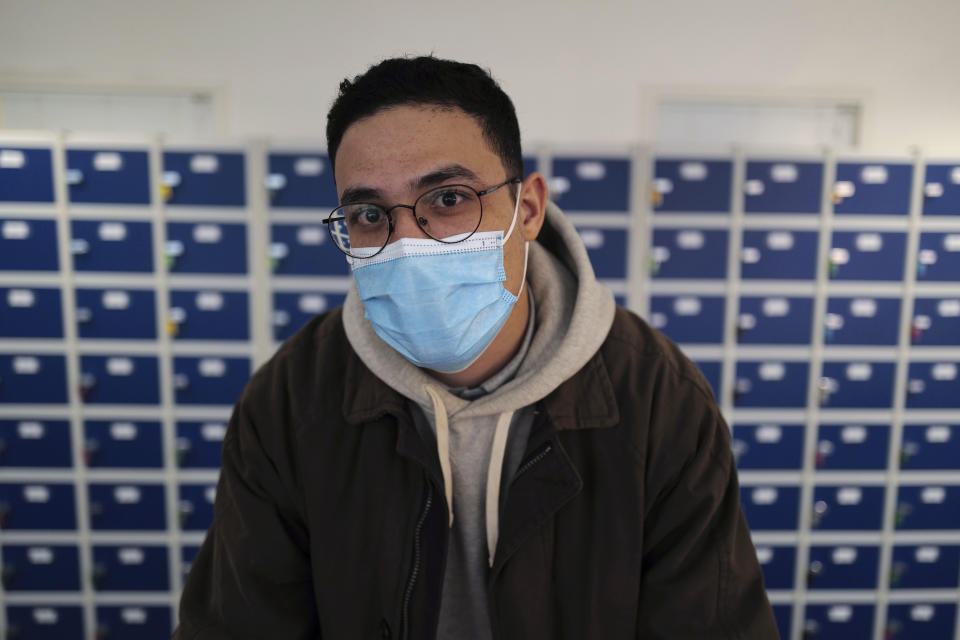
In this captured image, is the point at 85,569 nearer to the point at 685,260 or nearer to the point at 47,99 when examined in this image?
the point at 47,99

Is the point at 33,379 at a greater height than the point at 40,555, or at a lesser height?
greater

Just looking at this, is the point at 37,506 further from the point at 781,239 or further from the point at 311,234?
the point at 781,239

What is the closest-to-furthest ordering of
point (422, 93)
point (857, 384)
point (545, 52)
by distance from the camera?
point (422, 93), point (857, 384), point (545, 52)

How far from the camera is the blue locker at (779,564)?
2711mm

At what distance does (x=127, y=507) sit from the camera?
265 centimetres

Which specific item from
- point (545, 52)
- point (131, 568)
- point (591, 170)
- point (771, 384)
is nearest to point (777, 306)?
point (771, 384)

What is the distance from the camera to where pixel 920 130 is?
3518 millimetres

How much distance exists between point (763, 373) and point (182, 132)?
3498 mm

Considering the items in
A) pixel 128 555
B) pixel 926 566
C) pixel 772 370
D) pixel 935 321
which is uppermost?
pixel 935 321

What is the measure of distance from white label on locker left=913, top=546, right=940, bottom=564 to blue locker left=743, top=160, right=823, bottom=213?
170 centimetres

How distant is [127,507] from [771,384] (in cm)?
303

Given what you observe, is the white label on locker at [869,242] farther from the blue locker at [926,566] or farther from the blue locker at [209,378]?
the blue locker at [209,378]

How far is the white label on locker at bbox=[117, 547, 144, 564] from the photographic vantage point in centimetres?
266

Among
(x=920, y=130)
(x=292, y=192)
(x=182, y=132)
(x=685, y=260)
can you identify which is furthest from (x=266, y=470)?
(x=920, y=130)
